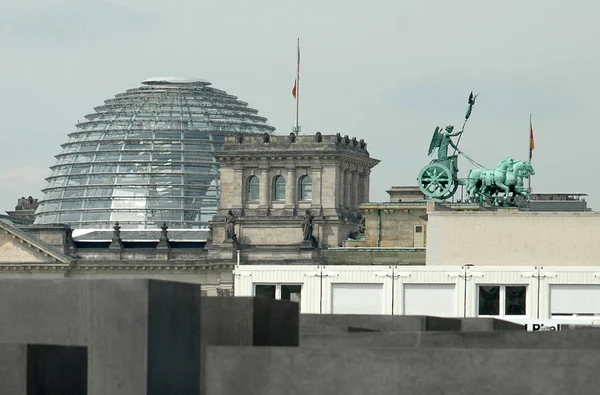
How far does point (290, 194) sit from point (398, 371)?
124363mm

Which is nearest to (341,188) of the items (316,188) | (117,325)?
(316,188)

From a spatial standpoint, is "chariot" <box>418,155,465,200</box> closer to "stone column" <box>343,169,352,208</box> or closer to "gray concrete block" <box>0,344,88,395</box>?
"stone column" <box>343,169,352,208</box>

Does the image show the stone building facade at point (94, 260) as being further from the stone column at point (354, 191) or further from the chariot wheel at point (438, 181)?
the chariot wheel at point (438, 181)

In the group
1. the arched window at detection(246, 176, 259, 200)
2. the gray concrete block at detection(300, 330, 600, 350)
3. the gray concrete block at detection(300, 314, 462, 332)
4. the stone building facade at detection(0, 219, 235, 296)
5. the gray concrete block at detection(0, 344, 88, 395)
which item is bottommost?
the stone building facade at detection(0, 219, 235, 296)

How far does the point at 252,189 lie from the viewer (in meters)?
140

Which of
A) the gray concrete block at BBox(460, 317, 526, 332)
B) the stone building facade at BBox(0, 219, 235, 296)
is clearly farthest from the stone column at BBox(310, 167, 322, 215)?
the gray concrete block at BBox(460, 317, 526, 332)

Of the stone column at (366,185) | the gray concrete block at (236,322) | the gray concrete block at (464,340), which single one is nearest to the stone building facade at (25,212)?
the stone column at (366,185)

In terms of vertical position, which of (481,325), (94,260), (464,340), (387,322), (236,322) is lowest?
(94,260)

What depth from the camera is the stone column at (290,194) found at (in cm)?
13838

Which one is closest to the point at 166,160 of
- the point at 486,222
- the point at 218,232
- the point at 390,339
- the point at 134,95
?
the point at 134,95

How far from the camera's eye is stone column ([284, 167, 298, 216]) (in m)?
138

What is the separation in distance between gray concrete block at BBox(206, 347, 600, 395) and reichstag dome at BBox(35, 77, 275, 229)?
16180 centimetres

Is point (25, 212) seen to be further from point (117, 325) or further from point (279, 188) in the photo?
point (117, 325)

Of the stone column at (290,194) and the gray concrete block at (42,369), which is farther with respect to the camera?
the stone column at (290,194)
